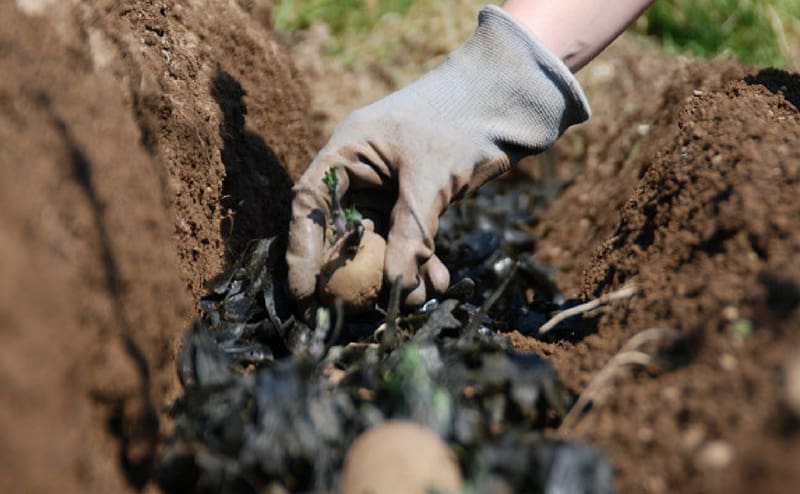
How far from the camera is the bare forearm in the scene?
287 cm

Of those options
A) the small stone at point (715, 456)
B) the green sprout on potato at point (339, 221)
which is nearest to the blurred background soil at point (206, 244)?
the small stone at point (715, 456)

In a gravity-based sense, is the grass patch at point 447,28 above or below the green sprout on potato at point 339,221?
below

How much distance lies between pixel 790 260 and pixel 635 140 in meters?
2.64

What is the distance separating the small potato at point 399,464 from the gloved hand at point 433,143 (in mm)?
896

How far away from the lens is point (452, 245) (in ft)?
12.4

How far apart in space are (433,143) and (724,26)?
3.95m

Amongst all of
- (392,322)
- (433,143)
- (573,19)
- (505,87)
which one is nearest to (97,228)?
(392,322)

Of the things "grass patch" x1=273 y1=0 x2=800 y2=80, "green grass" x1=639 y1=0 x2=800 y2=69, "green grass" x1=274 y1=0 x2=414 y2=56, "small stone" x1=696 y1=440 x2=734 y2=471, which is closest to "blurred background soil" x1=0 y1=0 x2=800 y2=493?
"small stone" x1=696 y1=440 x2=734 y2=471

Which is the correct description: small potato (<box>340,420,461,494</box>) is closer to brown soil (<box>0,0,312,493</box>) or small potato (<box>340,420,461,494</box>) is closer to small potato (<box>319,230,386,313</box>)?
brown soil (<box>0,0,312,493</box>)

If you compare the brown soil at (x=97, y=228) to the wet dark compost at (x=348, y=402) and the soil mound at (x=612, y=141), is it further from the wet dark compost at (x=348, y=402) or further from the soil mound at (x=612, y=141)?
the soil mound at (x=612, y=141)

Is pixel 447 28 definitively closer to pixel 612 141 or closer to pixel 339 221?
pixel 612 141

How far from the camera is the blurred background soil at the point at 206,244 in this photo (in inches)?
62.3

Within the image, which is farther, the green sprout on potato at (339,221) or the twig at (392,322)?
the green sprout on potato at (339,221)

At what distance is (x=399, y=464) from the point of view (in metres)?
1.68
